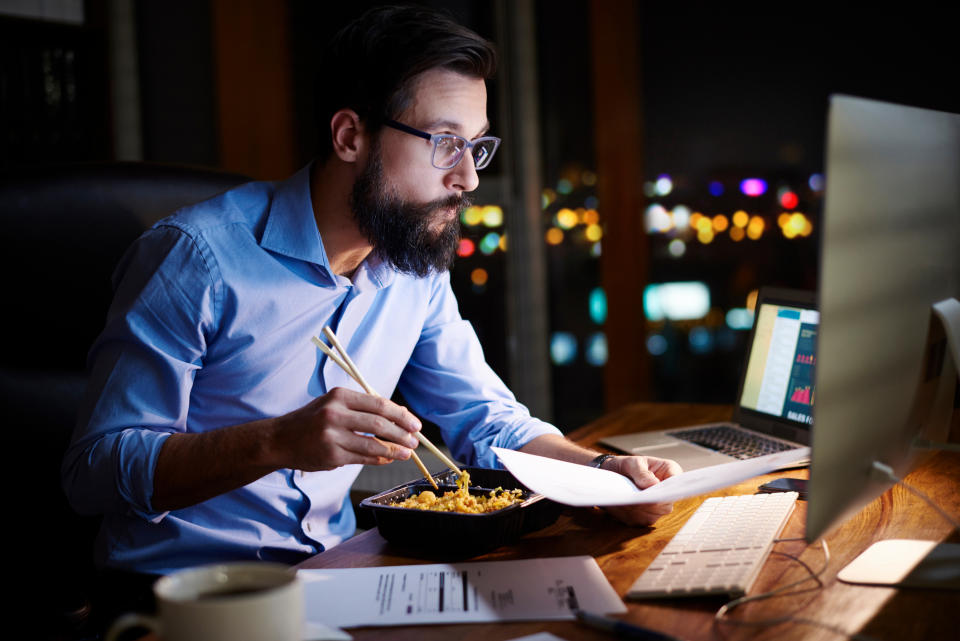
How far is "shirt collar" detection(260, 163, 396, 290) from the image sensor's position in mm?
1344

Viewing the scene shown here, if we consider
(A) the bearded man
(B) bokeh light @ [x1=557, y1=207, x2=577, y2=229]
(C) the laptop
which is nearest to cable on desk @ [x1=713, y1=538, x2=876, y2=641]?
(A) the bearded man

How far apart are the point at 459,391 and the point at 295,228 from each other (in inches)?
17.2

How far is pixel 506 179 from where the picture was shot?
319 cm

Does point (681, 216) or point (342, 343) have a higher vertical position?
point (681, 216)

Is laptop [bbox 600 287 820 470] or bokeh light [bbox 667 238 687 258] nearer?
laptop [bbox 600 287 820 470]

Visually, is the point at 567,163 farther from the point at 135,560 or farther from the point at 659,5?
the point at 135,560

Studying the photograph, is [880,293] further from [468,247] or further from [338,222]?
[468,247]

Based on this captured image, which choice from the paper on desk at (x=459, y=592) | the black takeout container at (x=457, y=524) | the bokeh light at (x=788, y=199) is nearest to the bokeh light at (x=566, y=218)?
the bokeh light at (x=788, y=199)

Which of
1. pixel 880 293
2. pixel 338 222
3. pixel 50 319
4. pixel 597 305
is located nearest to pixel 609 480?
pixel 880 293

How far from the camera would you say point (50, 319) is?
1353 millimetres

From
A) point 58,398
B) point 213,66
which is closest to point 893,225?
point 58,398

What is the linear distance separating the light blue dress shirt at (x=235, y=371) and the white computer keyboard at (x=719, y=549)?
0.39 m

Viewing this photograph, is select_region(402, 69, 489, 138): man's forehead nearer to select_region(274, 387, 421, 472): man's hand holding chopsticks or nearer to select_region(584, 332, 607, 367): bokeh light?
select_region(274, 387, 421, 472): man's hand holding chopsticks

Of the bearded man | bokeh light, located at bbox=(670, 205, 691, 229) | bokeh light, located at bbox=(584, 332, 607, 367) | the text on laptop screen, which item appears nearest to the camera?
the bearded man
